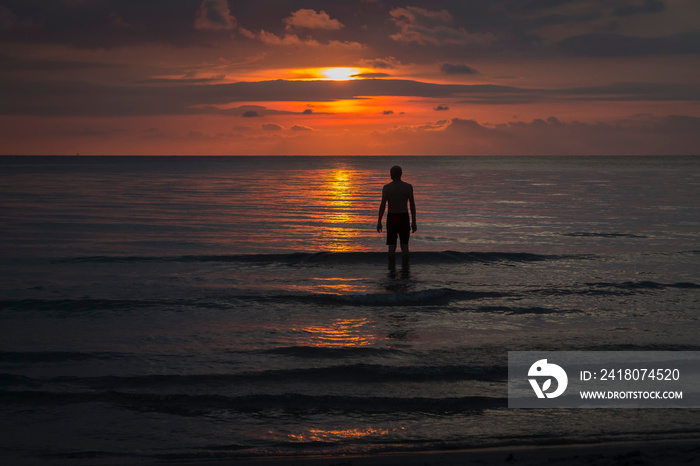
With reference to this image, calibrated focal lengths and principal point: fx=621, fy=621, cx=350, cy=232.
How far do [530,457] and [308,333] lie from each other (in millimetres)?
4509

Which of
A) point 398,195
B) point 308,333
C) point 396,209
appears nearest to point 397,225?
point 396,209

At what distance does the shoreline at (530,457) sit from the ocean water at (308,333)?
0.58 feet

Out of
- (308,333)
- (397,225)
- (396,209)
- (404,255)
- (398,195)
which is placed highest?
(398,195)

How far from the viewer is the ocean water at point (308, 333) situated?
559 centimetres

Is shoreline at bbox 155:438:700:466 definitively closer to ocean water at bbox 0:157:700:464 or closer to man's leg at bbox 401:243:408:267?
ocean water at bbox 0:157:700:464

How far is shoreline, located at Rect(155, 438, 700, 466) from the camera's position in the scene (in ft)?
15.2

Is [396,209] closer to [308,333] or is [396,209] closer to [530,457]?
[308,333]

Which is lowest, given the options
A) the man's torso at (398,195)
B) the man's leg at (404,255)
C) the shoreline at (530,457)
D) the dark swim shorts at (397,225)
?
the shoreline at (530,457)

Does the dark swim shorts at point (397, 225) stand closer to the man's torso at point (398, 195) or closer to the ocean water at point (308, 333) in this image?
the man's torso at point (398, 195)

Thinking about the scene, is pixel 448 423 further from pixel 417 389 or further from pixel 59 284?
pixel 59 284

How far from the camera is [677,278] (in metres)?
12.6

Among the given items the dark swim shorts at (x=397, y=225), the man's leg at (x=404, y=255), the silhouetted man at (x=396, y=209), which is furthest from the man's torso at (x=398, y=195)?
the man's leg at (x=404, y=255)

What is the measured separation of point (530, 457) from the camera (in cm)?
483

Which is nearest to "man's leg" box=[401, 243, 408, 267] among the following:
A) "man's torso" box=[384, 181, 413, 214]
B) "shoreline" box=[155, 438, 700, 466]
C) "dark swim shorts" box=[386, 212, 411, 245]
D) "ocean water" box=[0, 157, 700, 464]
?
"dark swim shorts" box=[386, 212, 411, 245]
